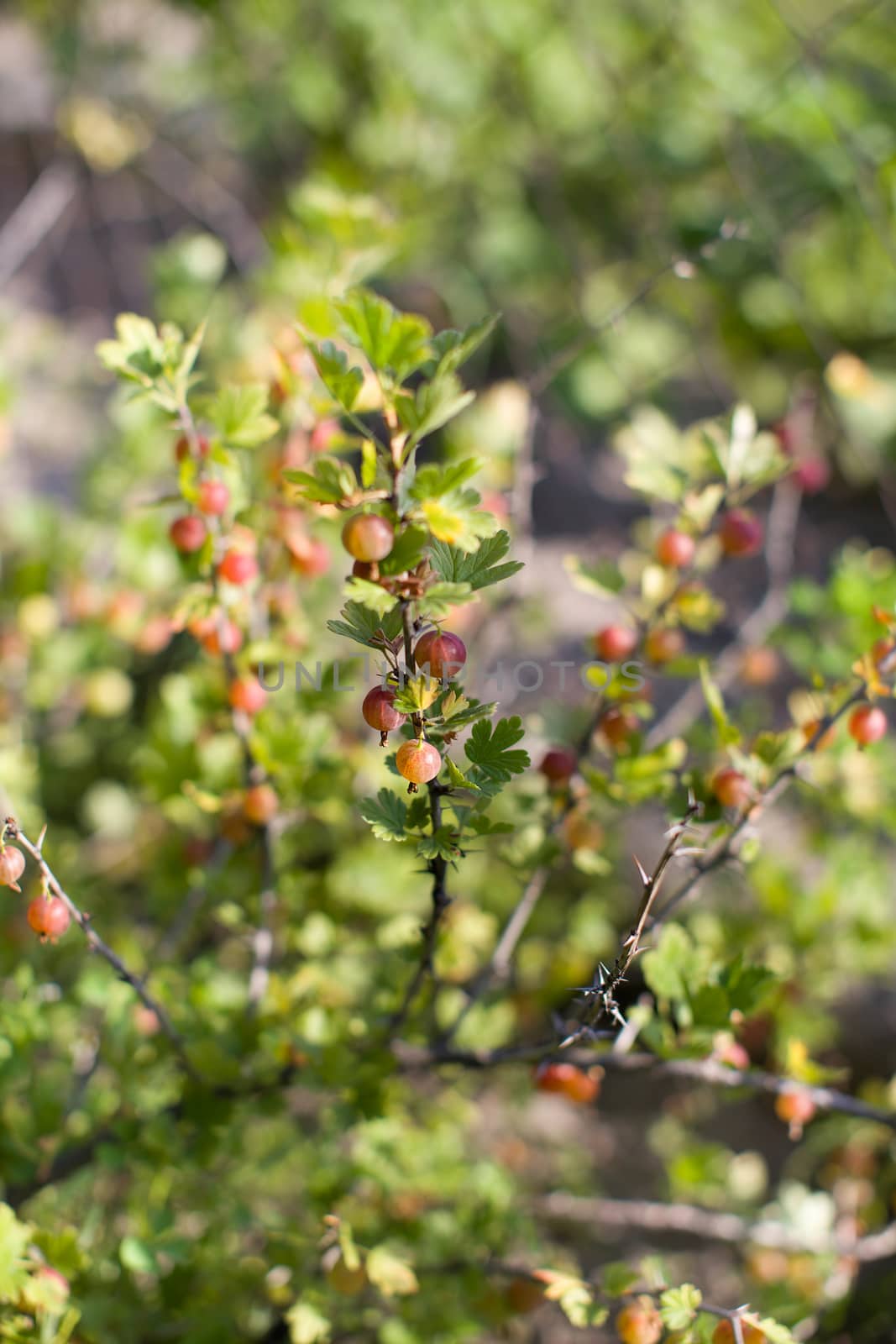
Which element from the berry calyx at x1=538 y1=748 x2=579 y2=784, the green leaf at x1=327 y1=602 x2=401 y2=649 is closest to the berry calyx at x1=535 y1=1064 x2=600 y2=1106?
the berry calyx at x1=538 y1=748 x2=579 y2=784

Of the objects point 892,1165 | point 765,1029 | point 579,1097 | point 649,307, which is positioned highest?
point 649,307

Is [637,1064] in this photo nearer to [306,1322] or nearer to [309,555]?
[306,1322]

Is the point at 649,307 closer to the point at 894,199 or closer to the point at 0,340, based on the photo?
the point at 894,199

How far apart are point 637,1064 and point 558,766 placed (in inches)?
11.3

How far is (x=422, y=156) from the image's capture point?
8.77 ft

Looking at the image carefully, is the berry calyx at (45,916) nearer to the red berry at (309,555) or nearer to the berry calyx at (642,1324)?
the red berry at (309,555)

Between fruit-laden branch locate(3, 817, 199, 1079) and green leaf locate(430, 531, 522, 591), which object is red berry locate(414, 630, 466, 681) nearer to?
green leaf locate(430, 531, 522, 591)

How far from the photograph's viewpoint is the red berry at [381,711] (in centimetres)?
67

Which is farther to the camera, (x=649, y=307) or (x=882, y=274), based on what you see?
(x=649, y=307)

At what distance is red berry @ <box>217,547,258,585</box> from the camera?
3.03ft

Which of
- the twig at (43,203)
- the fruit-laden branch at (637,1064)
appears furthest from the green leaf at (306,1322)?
the twig at (43,203)

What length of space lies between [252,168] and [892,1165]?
311cm

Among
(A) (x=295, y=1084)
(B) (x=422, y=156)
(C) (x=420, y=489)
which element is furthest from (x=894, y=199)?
(A) (x=295, y=1084)

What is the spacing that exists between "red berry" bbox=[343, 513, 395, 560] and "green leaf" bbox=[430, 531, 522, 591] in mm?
43
